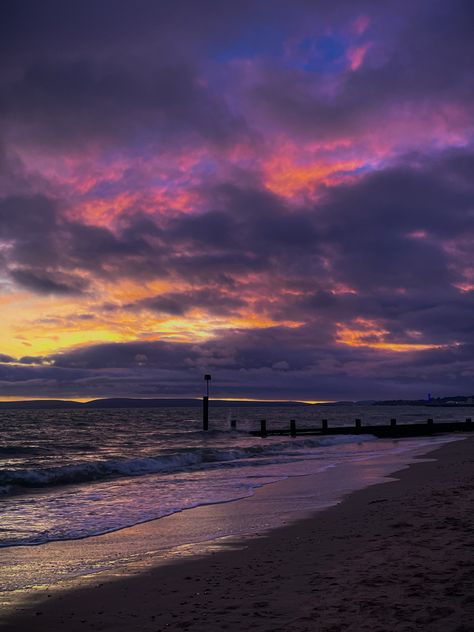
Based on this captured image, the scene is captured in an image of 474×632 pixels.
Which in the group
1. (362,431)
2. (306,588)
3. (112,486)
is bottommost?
(362,431)

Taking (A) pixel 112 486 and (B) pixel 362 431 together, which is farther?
(B) pixel 362 431

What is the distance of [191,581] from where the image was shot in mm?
6609

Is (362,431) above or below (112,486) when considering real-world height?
below

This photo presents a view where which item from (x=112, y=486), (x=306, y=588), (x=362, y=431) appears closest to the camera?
(x=306, y=588)

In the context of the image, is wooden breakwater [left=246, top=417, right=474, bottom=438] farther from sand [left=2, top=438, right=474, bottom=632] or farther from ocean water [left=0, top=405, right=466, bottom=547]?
sand [left=2, top=438, right=474, bottom=632]

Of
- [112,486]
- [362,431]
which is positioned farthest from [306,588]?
[362,431]

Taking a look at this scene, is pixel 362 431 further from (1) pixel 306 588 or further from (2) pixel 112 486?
(1) pixel 306 588

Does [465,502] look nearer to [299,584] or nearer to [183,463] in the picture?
[299,584]

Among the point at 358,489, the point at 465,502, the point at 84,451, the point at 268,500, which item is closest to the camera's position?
the point at 465,502

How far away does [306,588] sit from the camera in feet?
19.1

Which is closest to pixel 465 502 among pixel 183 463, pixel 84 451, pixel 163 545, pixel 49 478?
pixel 163 545

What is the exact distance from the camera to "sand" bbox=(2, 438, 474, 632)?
4863 millimetres

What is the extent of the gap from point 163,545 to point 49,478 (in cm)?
1168

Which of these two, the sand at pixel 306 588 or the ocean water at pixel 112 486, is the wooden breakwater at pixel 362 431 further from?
the sand at pixel 306 588
